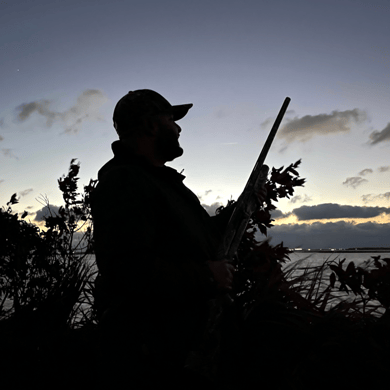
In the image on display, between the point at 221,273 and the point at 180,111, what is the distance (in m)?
1.19

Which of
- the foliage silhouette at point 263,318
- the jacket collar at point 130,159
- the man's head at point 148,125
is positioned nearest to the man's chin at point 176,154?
the man's head at point 148,125

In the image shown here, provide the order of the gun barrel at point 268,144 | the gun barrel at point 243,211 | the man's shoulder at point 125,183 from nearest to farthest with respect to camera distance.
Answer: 1. the man's shoulder at point 125,183
2. the gun barrel at point 243,211
3. the gun barrel at point 268,144

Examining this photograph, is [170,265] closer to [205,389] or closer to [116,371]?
[116,371]

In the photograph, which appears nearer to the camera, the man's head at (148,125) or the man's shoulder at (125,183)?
the man's shoulder at (125,183)

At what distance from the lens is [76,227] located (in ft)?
19.2

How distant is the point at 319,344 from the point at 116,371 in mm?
1564

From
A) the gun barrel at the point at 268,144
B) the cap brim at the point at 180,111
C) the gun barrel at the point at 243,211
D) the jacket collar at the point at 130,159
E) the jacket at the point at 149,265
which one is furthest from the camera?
the gun barrel at the point at 268,144

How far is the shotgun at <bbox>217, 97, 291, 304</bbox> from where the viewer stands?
79.5 inches

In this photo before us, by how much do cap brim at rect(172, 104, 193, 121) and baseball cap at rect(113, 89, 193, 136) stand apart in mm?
38

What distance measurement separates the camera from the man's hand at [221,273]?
5.31 ft

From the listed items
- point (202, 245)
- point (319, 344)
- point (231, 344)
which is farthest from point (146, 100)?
point (319, 344)

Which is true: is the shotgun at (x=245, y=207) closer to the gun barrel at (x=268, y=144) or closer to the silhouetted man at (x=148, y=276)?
the gun barrel at (x=268, y=144)

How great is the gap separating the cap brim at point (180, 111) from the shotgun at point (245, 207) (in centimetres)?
67

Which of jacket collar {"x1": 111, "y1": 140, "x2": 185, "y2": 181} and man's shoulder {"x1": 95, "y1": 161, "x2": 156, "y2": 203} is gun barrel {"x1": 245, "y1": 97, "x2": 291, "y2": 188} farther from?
man's shoulder {"x1": 95, "y1": 161, "x2": 156, "y2": 203}
